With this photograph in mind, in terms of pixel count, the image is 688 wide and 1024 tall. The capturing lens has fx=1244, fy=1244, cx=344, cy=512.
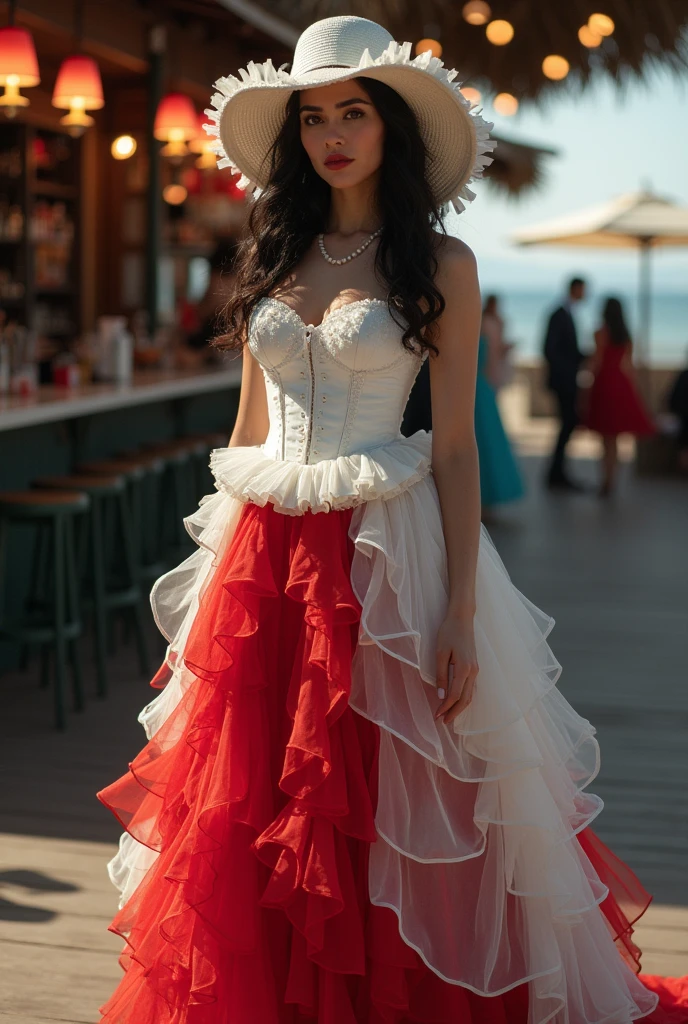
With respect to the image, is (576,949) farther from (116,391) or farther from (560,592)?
(560,592)

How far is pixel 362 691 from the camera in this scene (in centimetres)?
200

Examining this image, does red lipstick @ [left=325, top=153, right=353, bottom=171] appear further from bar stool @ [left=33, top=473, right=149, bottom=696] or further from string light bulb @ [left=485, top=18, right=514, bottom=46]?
string light bulb @ [left=485, top=18, right=514, bottom=46]

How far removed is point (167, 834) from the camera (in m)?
2.10

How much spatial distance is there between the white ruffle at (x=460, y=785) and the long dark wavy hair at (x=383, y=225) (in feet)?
0.91

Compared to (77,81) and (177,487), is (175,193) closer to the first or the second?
(77,81)

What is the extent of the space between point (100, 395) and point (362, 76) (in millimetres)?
3178

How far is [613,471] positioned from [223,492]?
8.55 m

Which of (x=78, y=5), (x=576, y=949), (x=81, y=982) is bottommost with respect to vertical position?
(x=81, y=982)

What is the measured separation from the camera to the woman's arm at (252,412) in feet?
7.70

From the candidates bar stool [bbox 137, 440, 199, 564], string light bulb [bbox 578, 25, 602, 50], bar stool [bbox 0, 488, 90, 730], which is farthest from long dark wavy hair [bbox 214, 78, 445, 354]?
string light bulb [bbox 578, 25, 602, 50]

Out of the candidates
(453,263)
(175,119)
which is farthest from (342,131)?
(175,119)

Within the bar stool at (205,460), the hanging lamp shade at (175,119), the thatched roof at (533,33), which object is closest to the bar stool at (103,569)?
the bar stool at (205,460)

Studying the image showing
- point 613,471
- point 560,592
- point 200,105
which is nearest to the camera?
point 560,592

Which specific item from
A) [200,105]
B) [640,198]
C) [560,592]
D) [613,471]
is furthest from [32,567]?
[640,198]
